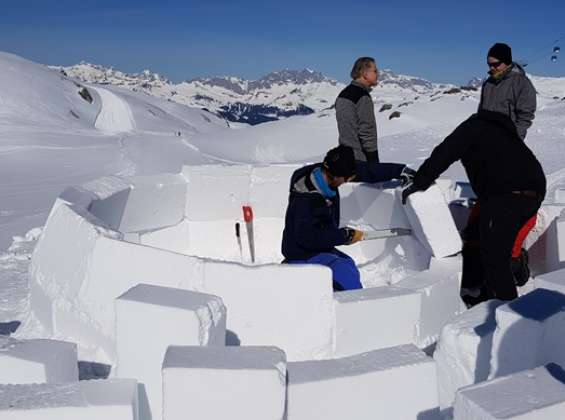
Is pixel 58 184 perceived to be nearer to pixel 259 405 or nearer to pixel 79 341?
pixel 79 341

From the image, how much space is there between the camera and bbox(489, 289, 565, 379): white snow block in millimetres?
2650

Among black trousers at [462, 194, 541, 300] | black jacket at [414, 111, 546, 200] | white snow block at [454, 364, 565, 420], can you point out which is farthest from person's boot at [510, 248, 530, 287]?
white snow block at [454, 364, 565, 420]

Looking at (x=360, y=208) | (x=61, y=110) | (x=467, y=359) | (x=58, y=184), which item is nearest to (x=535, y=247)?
(x=360, y=208)

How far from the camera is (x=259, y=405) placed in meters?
2.42

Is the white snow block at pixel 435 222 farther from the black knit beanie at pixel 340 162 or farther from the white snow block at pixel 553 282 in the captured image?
the white snow block at pixel 553 282

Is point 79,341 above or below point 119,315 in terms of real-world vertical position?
below

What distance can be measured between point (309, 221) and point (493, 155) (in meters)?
1.17

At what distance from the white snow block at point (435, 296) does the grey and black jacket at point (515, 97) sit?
4.06 feet

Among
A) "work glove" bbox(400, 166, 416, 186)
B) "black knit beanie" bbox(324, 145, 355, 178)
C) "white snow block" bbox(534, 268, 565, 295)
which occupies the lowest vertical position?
"white snow block" bbox(534, 268, 565, 295)

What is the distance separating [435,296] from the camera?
159 inches

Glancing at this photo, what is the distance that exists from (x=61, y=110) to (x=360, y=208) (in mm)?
19979

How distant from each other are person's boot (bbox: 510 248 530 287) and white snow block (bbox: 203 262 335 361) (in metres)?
1.40

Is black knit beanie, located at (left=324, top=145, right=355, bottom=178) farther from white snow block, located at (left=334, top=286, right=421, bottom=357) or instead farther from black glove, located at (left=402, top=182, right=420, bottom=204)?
white snow block, located at (left=334, top=286, right=421, bottom=357)

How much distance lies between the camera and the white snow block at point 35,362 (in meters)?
2.85
